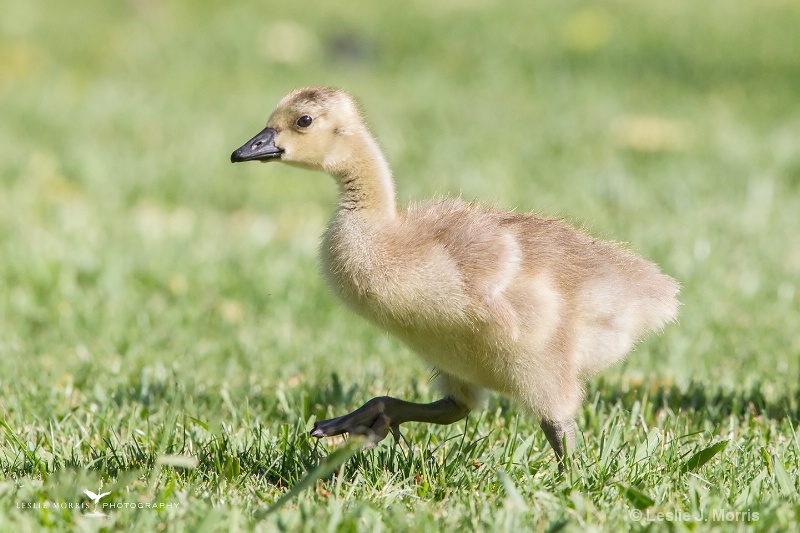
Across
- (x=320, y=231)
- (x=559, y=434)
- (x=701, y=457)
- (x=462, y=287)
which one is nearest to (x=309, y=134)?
(x=462, y=287)

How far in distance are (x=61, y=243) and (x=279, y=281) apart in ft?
4.59

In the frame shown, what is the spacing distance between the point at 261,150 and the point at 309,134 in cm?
17

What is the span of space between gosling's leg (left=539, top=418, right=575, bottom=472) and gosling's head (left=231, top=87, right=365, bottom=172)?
1.10m

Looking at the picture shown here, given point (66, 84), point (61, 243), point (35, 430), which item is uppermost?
point (66, 84)

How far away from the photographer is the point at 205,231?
7031mm

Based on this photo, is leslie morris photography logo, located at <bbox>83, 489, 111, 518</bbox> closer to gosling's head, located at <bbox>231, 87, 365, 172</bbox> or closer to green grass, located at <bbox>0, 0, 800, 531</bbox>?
green grass, located at <bbox>0, 0, 800, 531</bbox>

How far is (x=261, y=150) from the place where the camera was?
3611mm

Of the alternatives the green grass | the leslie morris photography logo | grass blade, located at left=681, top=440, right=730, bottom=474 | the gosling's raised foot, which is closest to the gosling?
the gosling's raised foot

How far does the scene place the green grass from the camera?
3.18 meters

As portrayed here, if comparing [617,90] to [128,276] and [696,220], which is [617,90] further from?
[128,276]

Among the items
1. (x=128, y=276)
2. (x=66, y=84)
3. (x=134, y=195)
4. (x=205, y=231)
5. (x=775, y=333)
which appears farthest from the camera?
(x=66, y=84)

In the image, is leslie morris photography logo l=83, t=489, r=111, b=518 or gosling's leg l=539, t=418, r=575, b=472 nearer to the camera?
leslie morris photography logo l=83, t=489, r=111, b=518

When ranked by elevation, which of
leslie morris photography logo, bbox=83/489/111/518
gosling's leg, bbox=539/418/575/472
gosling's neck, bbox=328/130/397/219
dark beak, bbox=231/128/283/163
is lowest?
leslie morris photography logo, bbox=83/489/111/518

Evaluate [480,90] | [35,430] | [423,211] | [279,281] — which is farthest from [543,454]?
[480,90]
